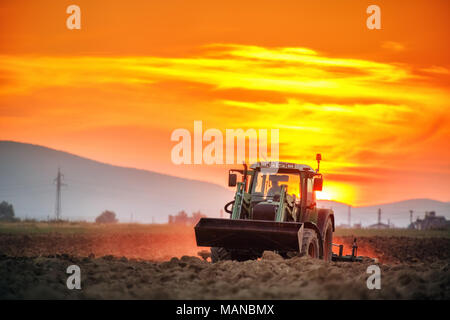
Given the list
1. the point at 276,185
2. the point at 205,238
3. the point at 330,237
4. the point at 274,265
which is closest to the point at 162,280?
the point at 274,265

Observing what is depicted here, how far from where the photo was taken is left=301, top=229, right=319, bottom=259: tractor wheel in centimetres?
1608

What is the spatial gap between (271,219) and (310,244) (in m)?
1.24

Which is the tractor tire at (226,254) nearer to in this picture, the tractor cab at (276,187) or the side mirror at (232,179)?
the tractor cab at (276,187)

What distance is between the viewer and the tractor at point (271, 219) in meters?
15.7

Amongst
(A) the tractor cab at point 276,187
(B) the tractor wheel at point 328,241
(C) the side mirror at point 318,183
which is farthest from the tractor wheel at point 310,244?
(B) the tractor wheel at point 328,241

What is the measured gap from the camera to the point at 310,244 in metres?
17.0

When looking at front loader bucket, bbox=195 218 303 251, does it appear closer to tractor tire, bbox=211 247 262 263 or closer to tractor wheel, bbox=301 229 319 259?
tractor tire, bbox=211 247 262 263

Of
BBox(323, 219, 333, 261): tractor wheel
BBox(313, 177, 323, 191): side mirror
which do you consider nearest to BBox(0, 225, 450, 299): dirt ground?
BBox(313, 177, 323, 191): side mirror

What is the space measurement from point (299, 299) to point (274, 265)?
3721 millimetres

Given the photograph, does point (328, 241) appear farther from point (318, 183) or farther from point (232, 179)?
point (232, 179)

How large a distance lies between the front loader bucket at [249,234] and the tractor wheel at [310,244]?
58 centimetres

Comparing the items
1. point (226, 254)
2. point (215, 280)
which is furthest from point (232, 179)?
point (215, 280)

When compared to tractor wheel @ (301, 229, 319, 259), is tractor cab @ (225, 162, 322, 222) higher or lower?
higher

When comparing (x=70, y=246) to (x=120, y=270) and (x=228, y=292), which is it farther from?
(x=228, y=292)
